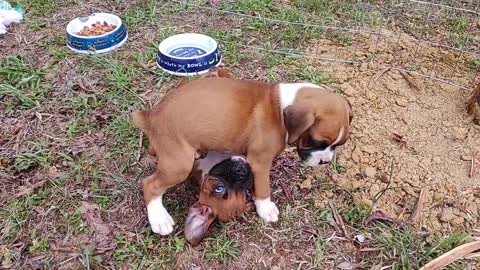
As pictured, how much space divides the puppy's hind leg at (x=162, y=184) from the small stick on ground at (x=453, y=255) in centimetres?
114

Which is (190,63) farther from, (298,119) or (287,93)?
(298,119)

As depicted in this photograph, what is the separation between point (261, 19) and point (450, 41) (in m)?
1.33

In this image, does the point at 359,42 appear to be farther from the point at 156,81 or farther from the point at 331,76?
the point at 156,81

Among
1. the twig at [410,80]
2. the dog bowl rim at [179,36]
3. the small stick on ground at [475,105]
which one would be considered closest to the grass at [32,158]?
the dog bowl rim at [179,36]

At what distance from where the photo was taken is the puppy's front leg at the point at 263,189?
106 inches

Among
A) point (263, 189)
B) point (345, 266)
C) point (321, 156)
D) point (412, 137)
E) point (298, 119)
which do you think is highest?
point (298, 119)

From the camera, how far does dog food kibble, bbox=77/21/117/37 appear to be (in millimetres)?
4020

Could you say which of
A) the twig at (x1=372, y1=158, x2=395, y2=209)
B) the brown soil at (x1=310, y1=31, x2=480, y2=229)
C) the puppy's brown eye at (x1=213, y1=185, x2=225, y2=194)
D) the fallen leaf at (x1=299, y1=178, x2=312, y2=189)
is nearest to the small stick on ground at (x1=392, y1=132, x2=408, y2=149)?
the brown soil at (x1=310, y1=31, x2=480, y2=229)

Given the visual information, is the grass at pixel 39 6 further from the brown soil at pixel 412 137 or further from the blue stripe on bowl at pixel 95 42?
the brown soil at pixel 412 137

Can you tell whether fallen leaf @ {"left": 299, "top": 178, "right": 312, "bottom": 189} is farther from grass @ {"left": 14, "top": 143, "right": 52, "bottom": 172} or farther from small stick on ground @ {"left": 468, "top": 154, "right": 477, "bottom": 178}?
grass @ {"left": 14, "top": 143, "right": 52, "bottom": 172}

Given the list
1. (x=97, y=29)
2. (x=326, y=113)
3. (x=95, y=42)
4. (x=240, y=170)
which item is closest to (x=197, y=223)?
(x=240, y=170)

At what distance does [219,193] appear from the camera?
8.93ft

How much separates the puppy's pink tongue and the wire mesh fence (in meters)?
1.61

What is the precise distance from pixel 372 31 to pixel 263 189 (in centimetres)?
189
